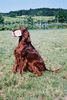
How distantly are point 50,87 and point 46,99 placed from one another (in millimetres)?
891

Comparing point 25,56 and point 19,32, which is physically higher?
point 19,32

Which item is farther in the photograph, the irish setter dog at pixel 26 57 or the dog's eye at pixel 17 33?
the irish setter dog at pixel 26 57

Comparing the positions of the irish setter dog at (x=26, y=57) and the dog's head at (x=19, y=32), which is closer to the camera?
the dog's head at (x=19, y=32)

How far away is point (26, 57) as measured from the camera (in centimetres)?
877

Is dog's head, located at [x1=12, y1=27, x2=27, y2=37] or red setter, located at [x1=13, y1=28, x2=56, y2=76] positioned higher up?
dog's head, located at [x1=12, y1=27, x2=27, y2=37]

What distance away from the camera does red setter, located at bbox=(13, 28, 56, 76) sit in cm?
849

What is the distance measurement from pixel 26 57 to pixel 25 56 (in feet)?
0.16

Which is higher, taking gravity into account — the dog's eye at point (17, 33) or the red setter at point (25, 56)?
the dog's eye at point (17, 33)

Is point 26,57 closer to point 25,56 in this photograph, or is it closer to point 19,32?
point 25,56

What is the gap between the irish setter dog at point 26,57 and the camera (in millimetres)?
8549

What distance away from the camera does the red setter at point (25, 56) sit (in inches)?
334

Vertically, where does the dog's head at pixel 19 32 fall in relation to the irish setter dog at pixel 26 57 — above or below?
above

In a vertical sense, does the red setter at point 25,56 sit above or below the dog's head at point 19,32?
below

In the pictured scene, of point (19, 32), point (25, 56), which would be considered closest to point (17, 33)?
point (19, 32)
